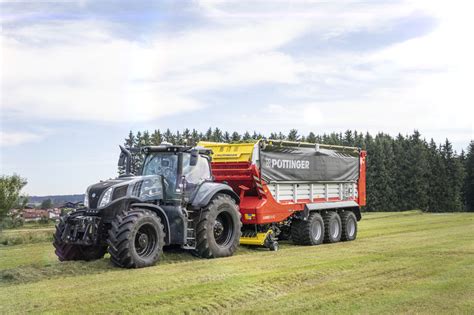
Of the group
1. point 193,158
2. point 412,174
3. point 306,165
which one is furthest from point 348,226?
point 412,174

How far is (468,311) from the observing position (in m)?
7.34

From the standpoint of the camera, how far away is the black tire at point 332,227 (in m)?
17.3

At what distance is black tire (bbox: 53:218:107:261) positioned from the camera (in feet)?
37.3

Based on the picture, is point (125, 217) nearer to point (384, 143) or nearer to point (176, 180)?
point (176, 180)

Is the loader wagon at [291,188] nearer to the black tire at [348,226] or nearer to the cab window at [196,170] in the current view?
the black tire at [348,226]

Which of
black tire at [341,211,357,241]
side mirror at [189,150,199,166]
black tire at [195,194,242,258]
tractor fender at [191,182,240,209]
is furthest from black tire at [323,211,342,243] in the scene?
side mirror at [189,150,199,166]

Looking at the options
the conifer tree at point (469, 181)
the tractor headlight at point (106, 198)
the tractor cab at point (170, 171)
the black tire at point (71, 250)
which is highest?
the conifer tree at point (469, 181)

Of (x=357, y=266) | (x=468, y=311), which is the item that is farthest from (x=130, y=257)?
(x=468, y=311)

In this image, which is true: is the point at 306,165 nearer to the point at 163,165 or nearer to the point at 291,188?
the point at 291,188

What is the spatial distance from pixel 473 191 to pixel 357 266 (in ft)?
258

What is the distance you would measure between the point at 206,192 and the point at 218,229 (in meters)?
1.00

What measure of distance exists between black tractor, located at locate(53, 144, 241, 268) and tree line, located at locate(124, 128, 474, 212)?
5948cm

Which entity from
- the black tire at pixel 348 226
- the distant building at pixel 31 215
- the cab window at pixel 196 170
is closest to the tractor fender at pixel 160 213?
the cab window at pixel 196 170

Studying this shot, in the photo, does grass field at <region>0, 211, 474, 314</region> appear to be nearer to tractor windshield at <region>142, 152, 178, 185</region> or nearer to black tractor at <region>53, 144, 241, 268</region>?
black tractor at <region>53, 144, 241, 268</region>
